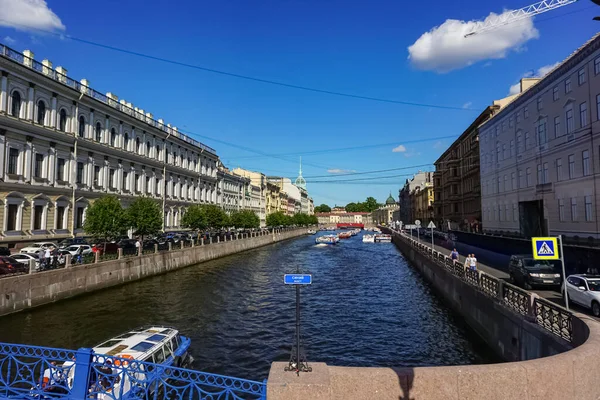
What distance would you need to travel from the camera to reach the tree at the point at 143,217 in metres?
38.7

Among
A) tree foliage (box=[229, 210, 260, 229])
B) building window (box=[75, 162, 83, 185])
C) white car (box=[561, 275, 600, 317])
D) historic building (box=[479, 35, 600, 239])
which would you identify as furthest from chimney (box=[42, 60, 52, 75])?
historic building (box=[479, 35, 600, 239])

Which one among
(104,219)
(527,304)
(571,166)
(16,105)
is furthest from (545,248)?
(16,105)

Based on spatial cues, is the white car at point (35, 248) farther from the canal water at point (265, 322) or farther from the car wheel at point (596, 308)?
the car wheel at point (596, 308)

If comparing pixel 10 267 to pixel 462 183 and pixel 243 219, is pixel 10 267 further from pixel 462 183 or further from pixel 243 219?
pixel 462 183

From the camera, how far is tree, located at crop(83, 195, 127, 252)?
33.0 metres

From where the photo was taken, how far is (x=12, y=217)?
3175 cm

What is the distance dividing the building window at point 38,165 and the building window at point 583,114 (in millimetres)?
44083

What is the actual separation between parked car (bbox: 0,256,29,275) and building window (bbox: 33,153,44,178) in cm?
1511

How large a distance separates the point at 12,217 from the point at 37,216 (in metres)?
2.61

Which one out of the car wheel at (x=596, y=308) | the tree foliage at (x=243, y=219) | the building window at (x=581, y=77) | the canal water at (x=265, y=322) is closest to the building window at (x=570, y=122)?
the building window at (x=581, y=77)

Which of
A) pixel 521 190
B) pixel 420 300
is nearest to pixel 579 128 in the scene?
pixel 521 190

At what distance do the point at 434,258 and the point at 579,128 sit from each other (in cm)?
1432

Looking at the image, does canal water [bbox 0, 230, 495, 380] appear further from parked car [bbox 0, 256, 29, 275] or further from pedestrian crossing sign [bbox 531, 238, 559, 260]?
pedestrian crossing sign [bbox 531, 238, 559, 260]

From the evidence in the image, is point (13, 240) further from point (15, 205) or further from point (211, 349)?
point (211, 349)
